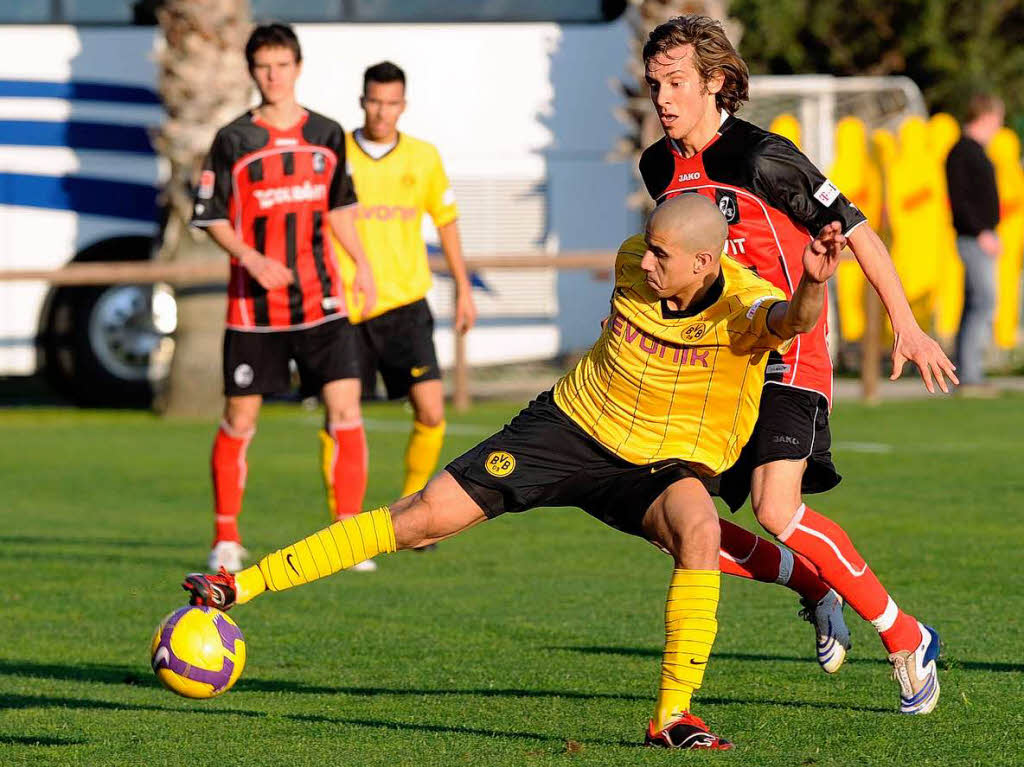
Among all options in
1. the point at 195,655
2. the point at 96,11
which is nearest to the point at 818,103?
the point at 96,11

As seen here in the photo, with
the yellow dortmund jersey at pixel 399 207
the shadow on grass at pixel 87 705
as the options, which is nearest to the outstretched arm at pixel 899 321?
the shadow on grass at pixel 87 705

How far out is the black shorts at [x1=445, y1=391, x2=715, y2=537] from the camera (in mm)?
5559

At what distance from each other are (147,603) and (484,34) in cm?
1238

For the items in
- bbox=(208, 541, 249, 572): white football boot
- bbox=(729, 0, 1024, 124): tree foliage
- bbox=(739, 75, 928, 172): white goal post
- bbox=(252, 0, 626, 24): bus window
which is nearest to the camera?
bbox=(208, 541, 249, 572): white football boot

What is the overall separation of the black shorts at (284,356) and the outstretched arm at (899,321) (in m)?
3.96

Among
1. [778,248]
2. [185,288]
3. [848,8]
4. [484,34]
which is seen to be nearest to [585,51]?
[484,34]

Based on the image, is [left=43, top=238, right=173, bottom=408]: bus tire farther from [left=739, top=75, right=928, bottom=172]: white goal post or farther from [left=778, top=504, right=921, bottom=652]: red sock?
[left=778, top=504, right=921, bottom=652]: red sock

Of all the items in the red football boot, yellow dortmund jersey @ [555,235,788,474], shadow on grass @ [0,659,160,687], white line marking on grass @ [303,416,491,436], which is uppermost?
yellow dortmund jersey @ [555,235,788,474]

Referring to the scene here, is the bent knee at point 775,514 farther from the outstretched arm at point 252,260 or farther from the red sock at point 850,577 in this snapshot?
the outstretched arm at point 252,260

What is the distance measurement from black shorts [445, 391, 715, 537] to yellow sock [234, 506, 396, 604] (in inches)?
10.8

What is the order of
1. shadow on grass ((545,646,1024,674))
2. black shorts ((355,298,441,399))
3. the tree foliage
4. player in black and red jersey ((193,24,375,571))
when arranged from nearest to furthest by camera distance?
shadow on grass ((545,646,1024,674)) < player in black and red jersey ((193,24,375,571)) < black shorts ((355,298,441,399)) < the tree foliage

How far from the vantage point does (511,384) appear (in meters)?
21.2

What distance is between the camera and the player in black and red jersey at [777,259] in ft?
19.2

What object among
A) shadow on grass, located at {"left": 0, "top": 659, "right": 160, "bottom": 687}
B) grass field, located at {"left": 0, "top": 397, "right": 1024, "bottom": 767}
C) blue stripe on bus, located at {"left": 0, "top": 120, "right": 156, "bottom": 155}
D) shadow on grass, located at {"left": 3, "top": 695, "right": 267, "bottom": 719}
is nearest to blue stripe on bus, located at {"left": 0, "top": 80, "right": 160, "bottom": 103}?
blue stripe on bus, located at {"left": 0, "top": 120, "right": 156, "bottom": 155}
